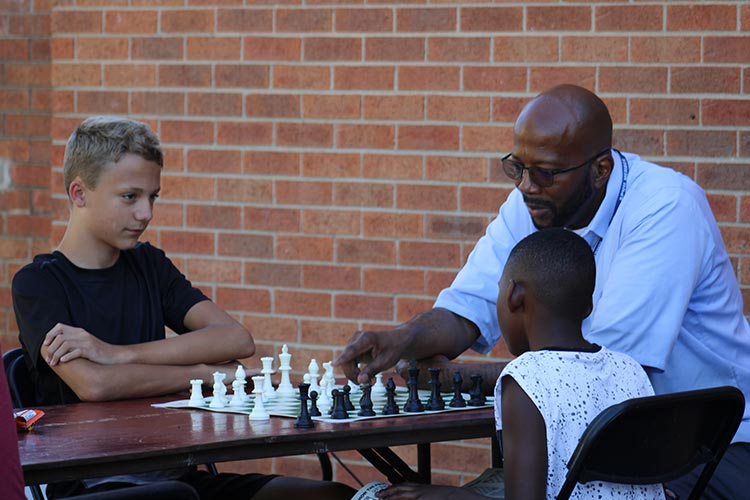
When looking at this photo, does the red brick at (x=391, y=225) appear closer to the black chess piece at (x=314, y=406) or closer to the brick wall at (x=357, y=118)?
the brick wall at (x=357, y=118)

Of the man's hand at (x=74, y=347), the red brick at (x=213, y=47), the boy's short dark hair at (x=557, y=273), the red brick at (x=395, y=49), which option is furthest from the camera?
the red brick at (x=213, y=47)

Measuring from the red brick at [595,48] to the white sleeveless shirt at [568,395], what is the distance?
2343mm

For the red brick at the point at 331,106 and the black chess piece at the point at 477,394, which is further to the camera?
the red brick at the point at 331,106

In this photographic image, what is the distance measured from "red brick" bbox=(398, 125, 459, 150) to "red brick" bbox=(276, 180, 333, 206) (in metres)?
0.41

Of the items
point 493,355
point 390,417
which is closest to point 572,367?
point 390,417

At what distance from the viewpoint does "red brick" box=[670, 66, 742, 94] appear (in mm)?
4895

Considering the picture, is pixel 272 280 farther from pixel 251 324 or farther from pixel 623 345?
pixel 623 345

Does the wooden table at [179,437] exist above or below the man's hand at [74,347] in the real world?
below

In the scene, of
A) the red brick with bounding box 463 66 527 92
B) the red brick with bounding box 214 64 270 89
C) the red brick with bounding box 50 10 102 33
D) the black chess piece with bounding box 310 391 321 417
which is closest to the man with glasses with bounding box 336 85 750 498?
the black chess piece with bounding box 310 391 321 417

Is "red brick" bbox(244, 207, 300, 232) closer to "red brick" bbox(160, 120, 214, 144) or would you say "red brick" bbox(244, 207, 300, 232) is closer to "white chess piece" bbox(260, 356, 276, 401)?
"red brick" bbox(160, 120, 214, 144)

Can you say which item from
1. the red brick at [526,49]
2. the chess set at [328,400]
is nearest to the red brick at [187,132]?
the red brick at [526,49]

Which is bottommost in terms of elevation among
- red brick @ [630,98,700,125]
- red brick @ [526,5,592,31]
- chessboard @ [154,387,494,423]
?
chessboard @ [154,387,494,423]

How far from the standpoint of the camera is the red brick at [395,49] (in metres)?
5.34

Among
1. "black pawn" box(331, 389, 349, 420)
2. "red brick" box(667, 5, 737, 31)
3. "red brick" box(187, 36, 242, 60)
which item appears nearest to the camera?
"black pawn" box(331, 389, 349, 420)
